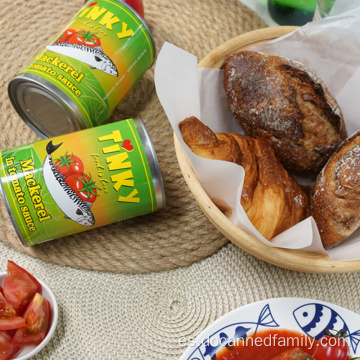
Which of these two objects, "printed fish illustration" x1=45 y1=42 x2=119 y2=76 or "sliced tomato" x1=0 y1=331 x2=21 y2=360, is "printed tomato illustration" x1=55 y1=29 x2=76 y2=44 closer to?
"printed fish illustration" x1=45 y1=42 x2=119 y2=76

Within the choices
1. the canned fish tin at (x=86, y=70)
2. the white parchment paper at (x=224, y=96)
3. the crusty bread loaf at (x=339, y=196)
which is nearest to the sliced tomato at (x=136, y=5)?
the canned fish tin at (x=86, y=70)

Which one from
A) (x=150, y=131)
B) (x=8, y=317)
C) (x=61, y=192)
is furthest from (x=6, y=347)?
(x=150, y=131)

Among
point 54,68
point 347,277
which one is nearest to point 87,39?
point 54,68

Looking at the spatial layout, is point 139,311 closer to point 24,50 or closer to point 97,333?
point 97,333

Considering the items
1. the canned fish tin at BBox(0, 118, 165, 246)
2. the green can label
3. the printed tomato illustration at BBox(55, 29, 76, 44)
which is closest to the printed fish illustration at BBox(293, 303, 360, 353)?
the canned fish tin at BBox(0, 118, 165, 246)

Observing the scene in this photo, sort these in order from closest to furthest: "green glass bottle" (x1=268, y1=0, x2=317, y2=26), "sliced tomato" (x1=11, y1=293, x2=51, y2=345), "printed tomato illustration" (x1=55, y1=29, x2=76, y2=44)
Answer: "sliced tomato" (x1=11, y1=293, x2=51, y2=345)
"printed tomato illustration" (x1=55, y1=29, x2=76, y2=44)
"green glass bottle" (x1=268, y1=0, x2=317, y2=26)

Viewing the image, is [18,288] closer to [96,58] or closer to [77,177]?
[77,177]
